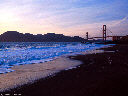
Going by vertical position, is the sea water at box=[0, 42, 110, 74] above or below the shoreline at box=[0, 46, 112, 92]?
above


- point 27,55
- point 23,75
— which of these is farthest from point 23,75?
point 27,55

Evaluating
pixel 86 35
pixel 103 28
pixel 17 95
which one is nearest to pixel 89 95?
pixel 17 95

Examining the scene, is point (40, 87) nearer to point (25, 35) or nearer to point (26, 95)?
point (26, 95)

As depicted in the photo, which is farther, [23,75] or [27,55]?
[27,55]

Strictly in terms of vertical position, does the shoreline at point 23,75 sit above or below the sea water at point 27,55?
below

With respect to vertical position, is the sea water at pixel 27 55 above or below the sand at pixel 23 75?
above

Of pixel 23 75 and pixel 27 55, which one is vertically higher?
pixel 27 55

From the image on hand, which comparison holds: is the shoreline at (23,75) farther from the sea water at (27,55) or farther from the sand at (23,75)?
the sea water at (27,55)

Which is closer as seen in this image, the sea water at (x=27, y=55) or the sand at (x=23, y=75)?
the sand at (x=23, y=75)

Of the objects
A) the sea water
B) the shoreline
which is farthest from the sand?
the sea water

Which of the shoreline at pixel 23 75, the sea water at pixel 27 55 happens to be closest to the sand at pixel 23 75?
the shoreline at pixel 23 75

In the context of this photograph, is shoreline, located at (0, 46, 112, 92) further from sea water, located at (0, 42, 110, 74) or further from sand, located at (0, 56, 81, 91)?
sea water, located at (0, 42, 110, 74)

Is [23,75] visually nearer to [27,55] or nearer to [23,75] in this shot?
[23,75]
